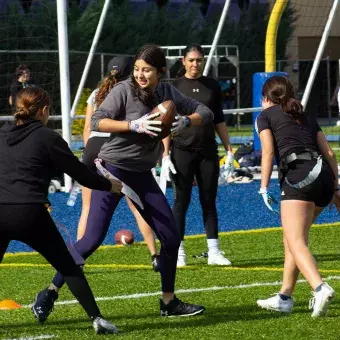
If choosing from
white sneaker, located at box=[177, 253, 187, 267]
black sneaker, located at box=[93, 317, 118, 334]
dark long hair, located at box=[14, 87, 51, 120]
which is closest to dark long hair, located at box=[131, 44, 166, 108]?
dark long hair, located at box=[14, 87, 51, 120]

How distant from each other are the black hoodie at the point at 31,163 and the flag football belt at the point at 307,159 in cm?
151

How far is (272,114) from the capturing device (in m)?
8.02

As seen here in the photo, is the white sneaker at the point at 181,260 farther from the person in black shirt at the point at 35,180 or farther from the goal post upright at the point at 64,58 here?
the goal post upright at the point at 64,58

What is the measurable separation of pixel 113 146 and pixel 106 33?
1106 inches

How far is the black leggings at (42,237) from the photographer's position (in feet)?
23.0

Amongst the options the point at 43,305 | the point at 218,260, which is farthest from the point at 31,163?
the point at 218,260

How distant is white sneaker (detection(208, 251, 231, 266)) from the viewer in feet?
35.0

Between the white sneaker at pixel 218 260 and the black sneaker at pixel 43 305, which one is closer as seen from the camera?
the black sneaker at pixel 43 305

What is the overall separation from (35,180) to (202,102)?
3.88 m

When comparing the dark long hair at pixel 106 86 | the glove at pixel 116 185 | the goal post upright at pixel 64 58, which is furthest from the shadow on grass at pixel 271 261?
the goal post upright at pixel 64 58

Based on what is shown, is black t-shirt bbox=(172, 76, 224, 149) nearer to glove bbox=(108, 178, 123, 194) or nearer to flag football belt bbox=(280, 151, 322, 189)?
flag football belt bbox=(280, 151, 322, 189)

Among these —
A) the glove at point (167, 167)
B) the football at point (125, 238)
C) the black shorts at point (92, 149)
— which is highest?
the black shorts at point (92, 149)

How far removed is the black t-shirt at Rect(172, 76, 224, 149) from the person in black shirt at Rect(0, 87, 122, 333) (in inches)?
134

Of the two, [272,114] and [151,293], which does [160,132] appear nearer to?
[272,114]
